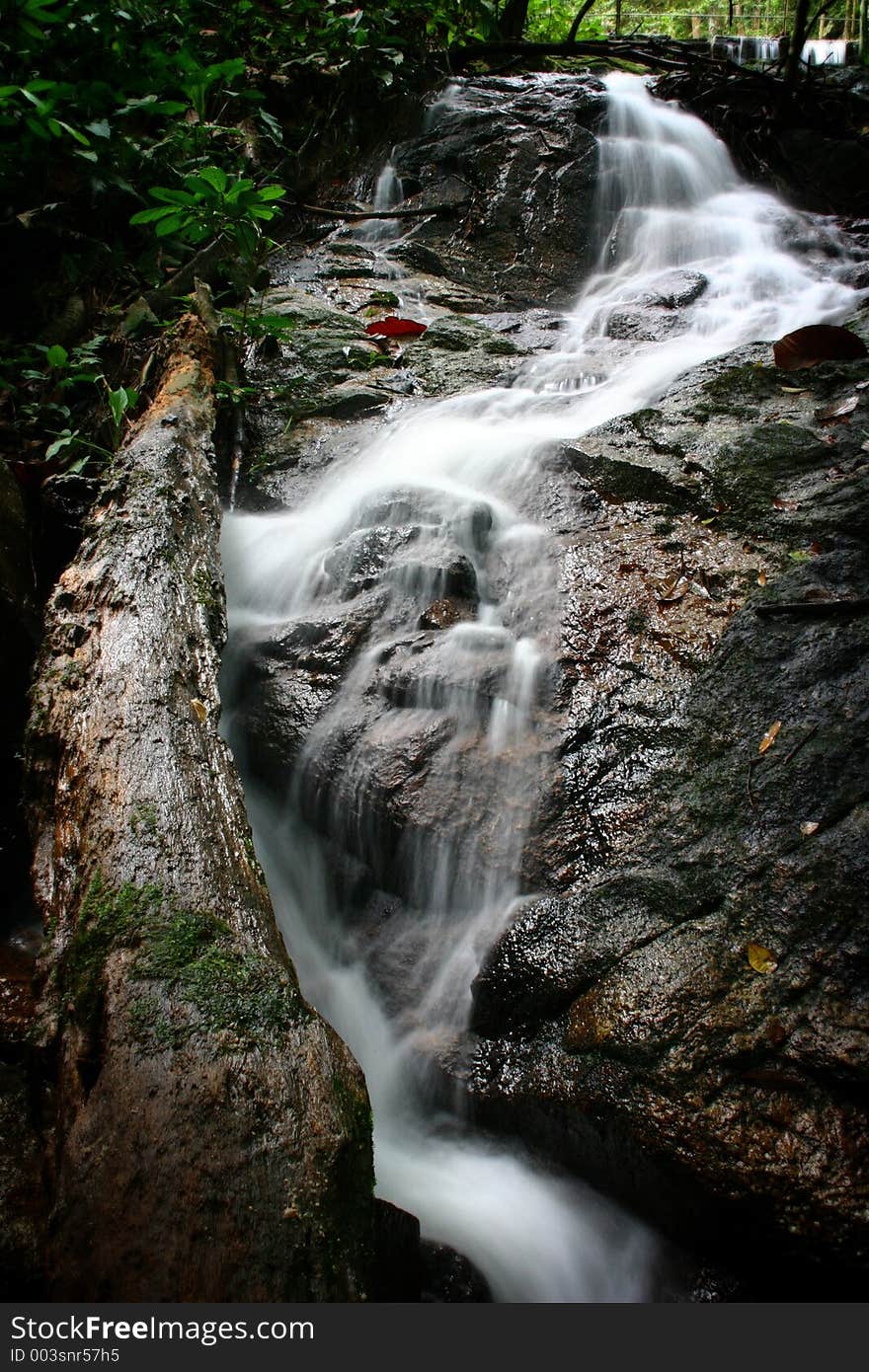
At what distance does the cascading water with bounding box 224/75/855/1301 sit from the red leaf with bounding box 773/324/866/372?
81 centimetres

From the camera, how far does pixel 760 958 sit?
2166 mm

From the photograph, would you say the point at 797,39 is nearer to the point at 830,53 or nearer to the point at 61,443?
the point at 830,53

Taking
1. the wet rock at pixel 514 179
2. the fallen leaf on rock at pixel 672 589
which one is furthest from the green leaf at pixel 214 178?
the wet rock at pixel 514 179

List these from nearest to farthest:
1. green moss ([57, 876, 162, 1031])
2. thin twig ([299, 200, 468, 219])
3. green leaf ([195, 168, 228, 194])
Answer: green moss ([57, 876, 162, 1031]) < green leaf ([195, 168, 228, 194]) < thin twig ([299, 200, 468, 219])

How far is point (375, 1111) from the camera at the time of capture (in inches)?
98.2

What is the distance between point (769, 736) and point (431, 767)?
1.25 m

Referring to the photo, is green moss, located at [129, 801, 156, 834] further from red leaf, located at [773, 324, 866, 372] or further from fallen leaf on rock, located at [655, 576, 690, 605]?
red leaf, located at [773, 324, 866, 372]

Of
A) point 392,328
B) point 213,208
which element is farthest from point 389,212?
point 213,208

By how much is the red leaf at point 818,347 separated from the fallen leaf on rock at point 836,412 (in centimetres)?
60

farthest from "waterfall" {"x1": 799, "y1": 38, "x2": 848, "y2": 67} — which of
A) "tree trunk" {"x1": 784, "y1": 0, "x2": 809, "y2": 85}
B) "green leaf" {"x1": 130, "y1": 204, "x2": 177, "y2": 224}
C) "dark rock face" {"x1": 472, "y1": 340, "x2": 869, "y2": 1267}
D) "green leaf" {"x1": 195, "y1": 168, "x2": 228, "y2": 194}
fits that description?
"dark rock face" {"x1": 472, "y1": 340, "x2": 869, "y2": 1267}

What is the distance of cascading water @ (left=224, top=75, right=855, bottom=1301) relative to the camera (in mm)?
2223

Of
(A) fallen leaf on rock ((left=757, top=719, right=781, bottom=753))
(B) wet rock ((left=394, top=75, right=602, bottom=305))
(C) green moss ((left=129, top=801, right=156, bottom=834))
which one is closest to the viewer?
(C) green moss ((left=129, top=801, right=156, bottom=834))

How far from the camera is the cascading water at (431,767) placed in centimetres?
222

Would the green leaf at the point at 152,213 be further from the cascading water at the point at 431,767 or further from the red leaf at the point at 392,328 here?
the red leaf at the point at 392,328
